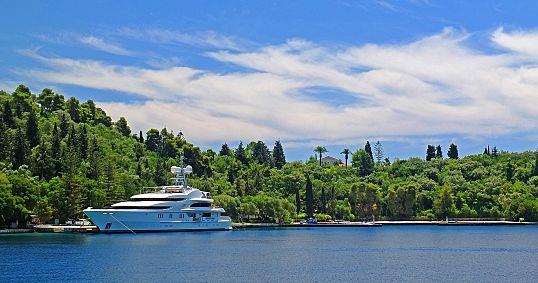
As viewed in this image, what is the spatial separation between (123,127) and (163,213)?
73149 millimetres

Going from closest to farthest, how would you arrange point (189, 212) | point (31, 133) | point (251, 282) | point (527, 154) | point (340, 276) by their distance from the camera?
point (251, 282) < point (340, 276) < point (189, 212) < point (31, 133) < point (527, 154)

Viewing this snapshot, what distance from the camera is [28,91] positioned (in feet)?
541

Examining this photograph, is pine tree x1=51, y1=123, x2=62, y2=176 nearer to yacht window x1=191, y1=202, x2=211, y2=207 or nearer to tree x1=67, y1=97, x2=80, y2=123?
yacht window x1=191, y1=202, x2=211, y2=207

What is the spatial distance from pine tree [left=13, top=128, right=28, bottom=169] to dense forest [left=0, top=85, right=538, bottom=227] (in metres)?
0.16

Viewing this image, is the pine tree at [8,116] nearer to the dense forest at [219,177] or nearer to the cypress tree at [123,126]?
the dense forest at [219,177]

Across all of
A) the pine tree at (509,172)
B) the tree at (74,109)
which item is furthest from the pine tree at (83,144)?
the pine tree at (509,172)

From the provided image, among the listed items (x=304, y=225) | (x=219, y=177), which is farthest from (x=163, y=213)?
(x=219, y=177)

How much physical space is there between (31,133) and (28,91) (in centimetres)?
3423

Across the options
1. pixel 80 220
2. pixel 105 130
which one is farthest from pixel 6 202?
pixel 105 130

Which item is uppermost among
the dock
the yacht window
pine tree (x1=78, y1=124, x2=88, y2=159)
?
pine tree (x1=78, y1=124, x2=88, y2=159)

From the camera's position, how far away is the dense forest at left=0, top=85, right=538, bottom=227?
369 ft

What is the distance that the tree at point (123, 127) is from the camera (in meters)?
174

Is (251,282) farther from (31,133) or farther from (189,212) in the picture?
(31,133)

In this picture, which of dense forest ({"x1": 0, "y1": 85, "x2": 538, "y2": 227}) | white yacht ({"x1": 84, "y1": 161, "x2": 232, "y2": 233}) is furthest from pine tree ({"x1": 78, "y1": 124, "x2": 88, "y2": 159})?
white yacht ({"x1": 84, "y1": 161, "x2": 232, "y2": 233})
